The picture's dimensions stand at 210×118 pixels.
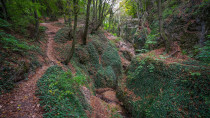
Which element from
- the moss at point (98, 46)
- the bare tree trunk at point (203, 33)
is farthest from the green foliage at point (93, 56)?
the bare tree trunk at point (203, 33)

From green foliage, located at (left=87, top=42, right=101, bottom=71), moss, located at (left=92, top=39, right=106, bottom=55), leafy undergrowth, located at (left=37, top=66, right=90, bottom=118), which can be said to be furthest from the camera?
moss, located at (left=92, top=39, right=106, bottom=55)

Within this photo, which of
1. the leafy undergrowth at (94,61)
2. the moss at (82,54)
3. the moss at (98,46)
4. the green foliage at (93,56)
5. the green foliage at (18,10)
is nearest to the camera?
the green foliage at (18,10)

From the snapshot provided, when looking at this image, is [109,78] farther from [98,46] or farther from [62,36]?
[62,36]

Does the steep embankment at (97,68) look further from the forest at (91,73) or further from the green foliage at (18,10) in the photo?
the green foliage at (18,10)

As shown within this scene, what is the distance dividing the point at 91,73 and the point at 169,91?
309 inches

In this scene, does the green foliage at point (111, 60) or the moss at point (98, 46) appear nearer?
the moss at point (98, 46)

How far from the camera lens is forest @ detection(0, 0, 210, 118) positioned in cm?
418

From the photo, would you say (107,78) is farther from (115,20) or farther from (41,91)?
(115,20)

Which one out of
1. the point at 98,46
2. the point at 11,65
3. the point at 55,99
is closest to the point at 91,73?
the point at 98,46

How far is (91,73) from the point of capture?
1093 cm

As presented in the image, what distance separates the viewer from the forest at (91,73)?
4.18m

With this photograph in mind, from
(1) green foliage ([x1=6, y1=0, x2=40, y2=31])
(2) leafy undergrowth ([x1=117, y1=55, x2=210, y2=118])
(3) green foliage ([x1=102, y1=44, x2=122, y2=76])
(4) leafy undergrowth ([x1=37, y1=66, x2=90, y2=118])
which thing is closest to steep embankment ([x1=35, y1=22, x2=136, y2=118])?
(3) green foliage ([x1=102, y1=44, x2=122, y2=76])

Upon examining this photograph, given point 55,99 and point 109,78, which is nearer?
point 55,99

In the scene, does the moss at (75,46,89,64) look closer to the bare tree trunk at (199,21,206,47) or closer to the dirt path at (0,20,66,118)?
the dirt path at (0,20,66,118)
